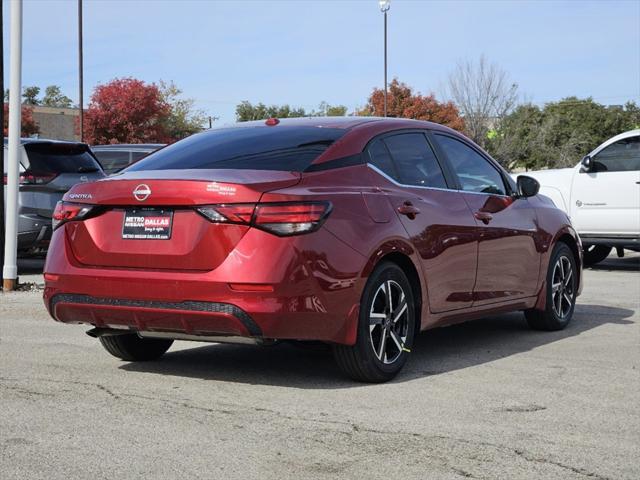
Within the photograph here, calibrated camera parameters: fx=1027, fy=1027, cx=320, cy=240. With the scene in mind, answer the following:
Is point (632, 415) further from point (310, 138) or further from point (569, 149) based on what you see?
point (569, 149)

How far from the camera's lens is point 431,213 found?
680 centimetres

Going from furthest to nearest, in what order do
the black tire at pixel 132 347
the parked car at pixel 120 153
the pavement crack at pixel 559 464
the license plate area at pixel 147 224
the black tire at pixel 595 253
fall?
the parked car at pixel 120 153, the black tire at pixel 595 253, the black tire at pixel 132 347, the license plate area at pixel 147 224, the pavement crack at pixel 559 464

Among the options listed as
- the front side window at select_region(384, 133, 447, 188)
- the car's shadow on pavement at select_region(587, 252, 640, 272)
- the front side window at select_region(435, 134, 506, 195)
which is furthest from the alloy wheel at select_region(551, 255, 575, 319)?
the car's shadow on pavement at select_region(587, 252, 640, 272)

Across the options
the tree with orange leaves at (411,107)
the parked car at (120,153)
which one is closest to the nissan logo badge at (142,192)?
the parked car at (120,153)

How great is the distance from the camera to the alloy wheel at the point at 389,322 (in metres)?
→ 6.22

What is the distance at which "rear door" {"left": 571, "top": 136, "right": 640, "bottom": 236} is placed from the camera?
572 inches

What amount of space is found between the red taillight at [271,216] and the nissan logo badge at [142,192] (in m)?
0.38

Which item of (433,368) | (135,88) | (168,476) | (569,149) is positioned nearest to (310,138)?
(433,368)

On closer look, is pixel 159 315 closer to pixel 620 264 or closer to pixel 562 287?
pixel 562 287

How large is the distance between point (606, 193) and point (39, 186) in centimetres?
793

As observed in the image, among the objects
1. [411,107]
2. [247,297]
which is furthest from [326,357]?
[411,107]

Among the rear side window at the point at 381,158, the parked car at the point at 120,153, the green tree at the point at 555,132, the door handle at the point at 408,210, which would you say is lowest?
the door handle at the point at 408,210

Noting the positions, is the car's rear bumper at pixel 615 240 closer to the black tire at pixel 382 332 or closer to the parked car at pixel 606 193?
the parked car at pixel 606 193

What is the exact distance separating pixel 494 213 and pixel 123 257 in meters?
3.03
